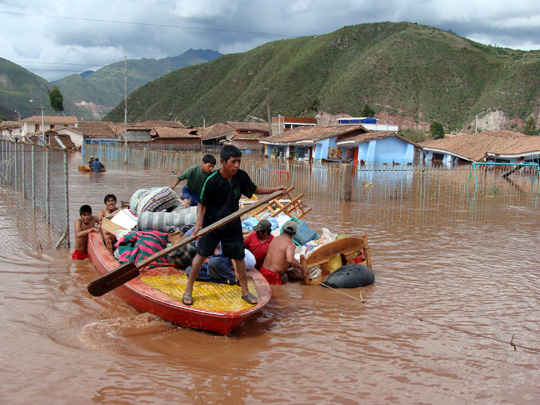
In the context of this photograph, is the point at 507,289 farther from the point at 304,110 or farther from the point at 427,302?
the point at 304,110

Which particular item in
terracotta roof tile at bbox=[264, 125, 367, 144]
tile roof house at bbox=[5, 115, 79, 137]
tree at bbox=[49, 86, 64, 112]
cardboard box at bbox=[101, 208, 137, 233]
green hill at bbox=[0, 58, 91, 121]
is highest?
green hill at bbox=[0, 58, 91, 121]

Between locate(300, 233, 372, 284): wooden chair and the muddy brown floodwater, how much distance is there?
0.35 m

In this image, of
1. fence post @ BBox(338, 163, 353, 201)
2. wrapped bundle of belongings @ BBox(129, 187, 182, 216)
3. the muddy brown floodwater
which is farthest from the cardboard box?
fence post @ BBox(338, 163, 353, 201)

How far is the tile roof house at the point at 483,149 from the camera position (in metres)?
24.2

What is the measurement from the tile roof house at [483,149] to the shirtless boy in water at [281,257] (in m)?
20.1

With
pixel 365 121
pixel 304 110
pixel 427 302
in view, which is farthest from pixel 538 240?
pixel 304 110

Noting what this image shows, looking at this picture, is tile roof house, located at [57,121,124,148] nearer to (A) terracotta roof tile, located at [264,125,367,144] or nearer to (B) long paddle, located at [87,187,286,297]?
(A) terracotta roof tile, located at [264,125,367,144]

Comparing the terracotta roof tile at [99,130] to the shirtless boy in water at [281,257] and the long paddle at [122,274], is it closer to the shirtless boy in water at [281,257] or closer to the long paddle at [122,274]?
the shirtless boy in water at [281,257]

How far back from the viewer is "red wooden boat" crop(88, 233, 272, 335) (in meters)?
4.74

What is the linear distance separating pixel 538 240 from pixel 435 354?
6949 mm

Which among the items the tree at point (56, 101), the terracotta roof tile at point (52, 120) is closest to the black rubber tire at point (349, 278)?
the terracotta roof tile at point (52, 120)

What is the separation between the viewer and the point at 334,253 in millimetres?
6977

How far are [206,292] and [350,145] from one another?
91.4 feet

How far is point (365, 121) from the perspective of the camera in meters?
45.3
